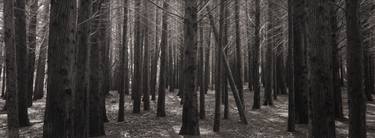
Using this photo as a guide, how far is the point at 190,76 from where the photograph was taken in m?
8.89

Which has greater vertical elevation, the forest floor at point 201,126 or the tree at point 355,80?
the tree at point 355,80

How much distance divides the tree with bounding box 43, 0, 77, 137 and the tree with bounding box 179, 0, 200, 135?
362cm

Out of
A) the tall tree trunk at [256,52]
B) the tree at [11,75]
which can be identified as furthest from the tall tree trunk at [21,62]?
the tall tree trunk at [256,52]

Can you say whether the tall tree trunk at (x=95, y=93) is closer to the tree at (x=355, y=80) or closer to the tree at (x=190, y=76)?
the tree at (x=190, y=76)

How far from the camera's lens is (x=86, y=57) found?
25.8 ft

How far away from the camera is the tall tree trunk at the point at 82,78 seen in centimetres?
771

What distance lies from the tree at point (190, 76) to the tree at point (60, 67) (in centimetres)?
362

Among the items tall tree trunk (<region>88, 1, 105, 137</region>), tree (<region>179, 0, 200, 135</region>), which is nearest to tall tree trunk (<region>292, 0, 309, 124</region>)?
tree (<region>179, 0, 200, 135</region>)

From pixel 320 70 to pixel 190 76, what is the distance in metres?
4.19

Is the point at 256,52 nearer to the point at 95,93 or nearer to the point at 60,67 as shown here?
the point at 95,93

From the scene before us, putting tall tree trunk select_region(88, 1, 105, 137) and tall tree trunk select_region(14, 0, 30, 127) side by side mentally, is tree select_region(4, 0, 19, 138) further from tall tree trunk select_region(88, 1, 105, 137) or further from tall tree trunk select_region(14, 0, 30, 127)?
tall tree trunk select_region(14, 0, 30, 127)

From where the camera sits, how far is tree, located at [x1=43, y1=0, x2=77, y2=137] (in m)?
5.79

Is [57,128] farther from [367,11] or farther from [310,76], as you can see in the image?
[367,11]

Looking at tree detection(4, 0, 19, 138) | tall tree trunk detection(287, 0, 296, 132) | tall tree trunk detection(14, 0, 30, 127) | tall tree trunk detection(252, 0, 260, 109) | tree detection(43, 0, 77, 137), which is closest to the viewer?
tree detection(43, 0, 77, 137)
